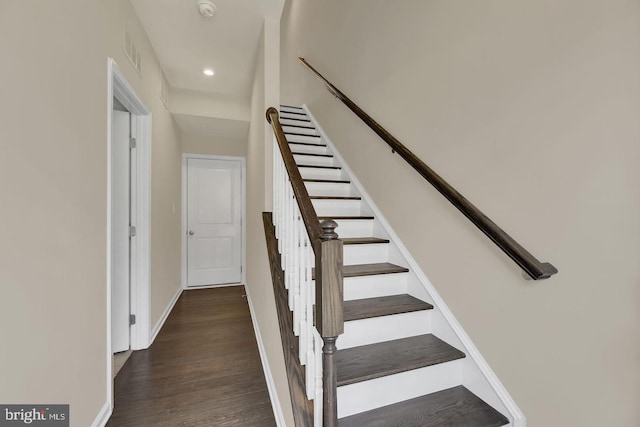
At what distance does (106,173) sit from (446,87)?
2.05 metres

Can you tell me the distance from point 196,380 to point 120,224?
144 cm

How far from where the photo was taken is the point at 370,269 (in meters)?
1.77

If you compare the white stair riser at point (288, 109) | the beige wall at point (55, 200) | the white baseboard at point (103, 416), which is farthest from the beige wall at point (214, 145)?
the white baseboard at point (103, 416)

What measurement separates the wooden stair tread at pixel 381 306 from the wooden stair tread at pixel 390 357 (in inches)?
6.6

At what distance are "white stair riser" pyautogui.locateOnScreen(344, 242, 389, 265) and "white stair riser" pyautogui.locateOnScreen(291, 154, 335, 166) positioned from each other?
114cm

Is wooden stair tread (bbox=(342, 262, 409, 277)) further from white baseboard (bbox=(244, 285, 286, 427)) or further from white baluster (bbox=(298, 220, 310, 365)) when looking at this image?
white baseboard (bbox=(244, 285, 286, 427))

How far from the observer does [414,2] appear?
5.62 ft

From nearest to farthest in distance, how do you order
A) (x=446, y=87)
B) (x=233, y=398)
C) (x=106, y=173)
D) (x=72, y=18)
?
(x=72, y=18), (x=446, y=87), (x=106, y=173), (x=233, y=398)

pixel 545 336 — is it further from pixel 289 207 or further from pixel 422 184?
pixel 289 207

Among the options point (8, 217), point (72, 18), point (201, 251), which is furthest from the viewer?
point (201, 251)

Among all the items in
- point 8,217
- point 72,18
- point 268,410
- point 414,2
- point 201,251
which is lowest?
point 268,410

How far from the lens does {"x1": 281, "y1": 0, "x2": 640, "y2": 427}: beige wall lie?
0.88 m

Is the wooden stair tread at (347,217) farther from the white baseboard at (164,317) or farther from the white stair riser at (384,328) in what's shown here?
the white baseboard at (164,317)

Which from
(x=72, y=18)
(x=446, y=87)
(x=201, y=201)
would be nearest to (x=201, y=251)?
(x=201, y=201)
